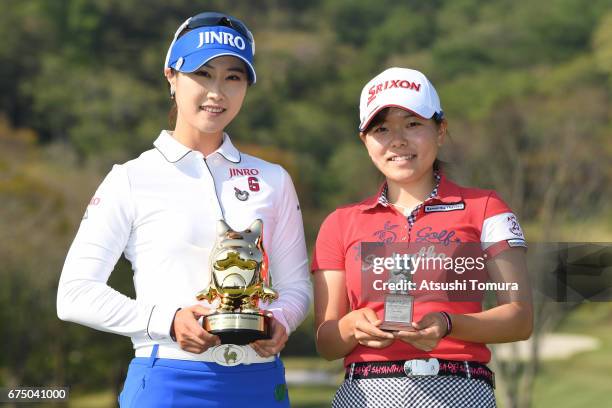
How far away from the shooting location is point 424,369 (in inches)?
123

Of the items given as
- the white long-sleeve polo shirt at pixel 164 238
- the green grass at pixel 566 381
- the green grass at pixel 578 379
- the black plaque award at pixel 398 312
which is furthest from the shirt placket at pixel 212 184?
the green grass at pixel 578 379

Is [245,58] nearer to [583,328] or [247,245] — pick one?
[247,245]

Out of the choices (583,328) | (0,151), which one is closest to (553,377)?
(583,328)

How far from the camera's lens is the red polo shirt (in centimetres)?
320

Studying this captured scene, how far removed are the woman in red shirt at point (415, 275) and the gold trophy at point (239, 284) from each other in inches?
11.8

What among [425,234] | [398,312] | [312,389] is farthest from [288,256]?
[312,389]

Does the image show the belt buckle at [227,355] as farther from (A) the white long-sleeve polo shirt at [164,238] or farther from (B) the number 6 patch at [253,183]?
(B) the number 6 patch at [253,183]

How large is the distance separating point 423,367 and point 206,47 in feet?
4.20

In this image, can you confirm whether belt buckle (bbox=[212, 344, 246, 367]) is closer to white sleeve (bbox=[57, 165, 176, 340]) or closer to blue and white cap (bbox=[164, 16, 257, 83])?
white sleeve (bbox=[57, 165, 176, 340])

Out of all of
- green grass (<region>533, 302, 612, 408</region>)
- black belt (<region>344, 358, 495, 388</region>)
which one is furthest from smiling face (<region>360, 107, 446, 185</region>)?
green grass (<region>533, 302, 612, 408</region>)

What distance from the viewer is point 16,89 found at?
7069 centimetres

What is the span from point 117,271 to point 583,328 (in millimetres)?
25240

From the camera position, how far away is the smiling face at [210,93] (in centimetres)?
342

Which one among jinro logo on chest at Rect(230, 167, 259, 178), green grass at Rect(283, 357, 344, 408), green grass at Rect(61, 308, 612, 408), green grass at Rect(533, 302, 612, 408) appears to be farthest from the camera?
green grass at Rect(283, 357, 344, 408)
